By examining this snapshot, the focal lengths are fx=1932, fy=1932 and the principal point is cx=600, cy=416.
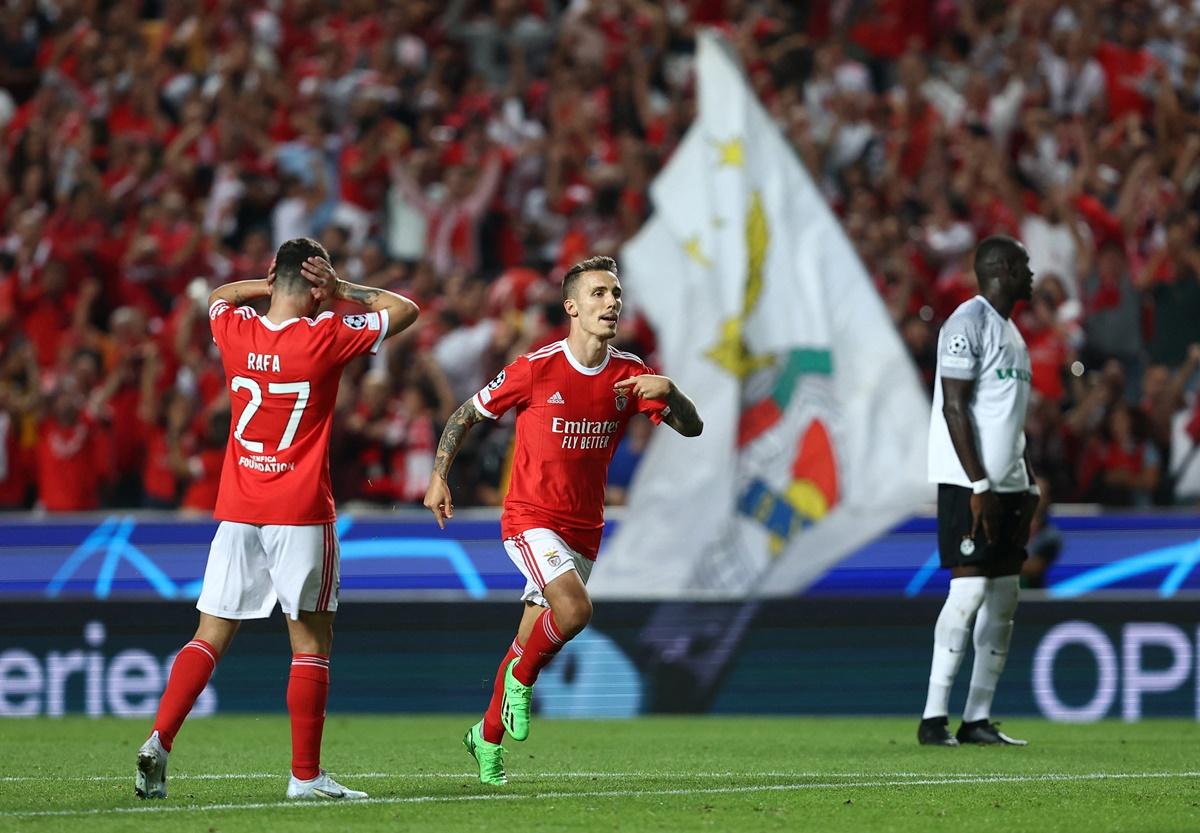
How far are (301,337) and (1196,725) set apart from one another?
687 centimetres

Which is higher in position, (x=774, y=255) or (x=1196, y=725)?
(x=774, y=255)

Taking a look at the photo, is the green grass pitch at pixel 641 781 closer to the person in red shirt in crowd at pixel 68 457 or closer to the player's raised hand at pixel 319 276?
the player's raised hand at pixel 319 276

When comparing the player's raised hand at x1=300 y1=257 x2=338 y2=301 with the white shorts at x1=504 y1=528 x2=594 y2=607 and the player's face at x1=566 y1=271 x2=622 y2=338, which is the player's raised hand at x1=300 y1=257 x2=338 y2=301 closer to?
the player's face at x1=566 y1=271 x2=622 y2=338

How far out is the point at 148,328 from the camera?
55.7ft

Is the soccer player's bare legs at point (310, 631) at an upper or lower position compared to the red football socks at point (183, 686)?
upper

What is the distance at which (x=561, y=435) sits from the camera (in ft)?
26.3

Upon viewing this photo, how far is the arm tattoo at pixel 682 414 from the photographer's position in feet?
25.4

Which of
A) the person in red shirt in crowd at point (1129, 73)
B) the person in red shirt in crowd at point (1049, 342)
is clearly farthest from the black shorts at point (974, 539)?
the person in red shirt in crowd at point (1129, 73)

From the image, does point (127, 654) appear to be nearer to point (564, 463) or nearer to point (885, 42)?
point (564, 463)

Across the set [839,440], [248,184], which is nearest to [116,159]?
[248,184]

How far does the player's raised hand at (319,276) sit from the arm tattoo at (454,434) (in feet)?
2.57

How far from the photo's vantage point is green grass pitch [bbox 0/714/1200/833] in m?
6.66

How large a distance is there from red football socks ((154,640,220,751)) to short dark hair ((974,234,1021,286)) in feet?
15.1

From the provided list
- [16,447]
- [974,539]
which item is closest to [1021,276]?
[974,539]
